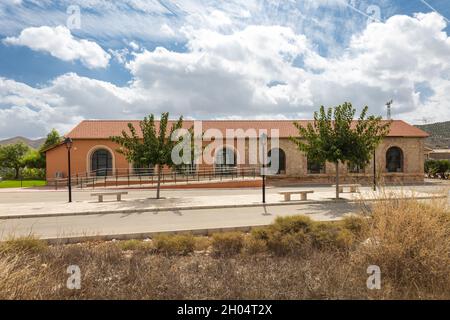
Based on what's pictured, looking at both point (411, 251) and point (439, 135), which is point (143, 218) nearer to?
point (411, 251)

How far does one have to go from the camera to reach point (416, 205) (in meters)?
4.64

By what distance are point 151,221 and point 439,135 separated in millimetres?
88547

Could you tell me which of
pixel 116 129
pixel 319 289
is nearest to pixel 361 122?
pixel 319 289

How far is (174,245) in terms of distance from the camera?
5.76 m

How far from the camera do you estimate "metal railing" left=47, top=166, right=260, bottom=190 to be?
71.6 feet

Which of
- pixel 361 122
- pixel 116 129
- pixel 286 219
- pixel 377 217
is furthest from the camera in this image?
pixel 116 129

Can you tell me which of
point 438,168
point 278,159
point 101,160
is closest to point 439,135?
point 438,168

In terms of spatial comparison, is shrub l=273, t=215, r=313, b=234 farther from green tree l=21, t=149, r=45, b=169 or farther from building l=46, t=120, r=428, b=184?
green tree l=21, t=149, r=45, b=169

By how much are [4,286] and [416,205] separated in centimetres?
639

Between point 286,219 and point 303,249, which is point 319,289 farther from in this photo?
point 286,219

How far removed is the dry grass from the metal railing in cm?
1594

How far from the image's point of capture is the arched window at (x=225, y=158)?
86.4 ft

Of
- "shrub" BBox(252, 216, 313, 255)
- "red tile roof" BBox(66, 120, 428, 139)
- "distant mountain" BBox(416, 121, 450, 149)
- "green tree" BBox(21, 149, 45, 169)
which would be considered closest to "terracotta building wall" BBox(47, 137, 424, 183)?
"red tile roof" BBox(66, 120, 428, 139)
